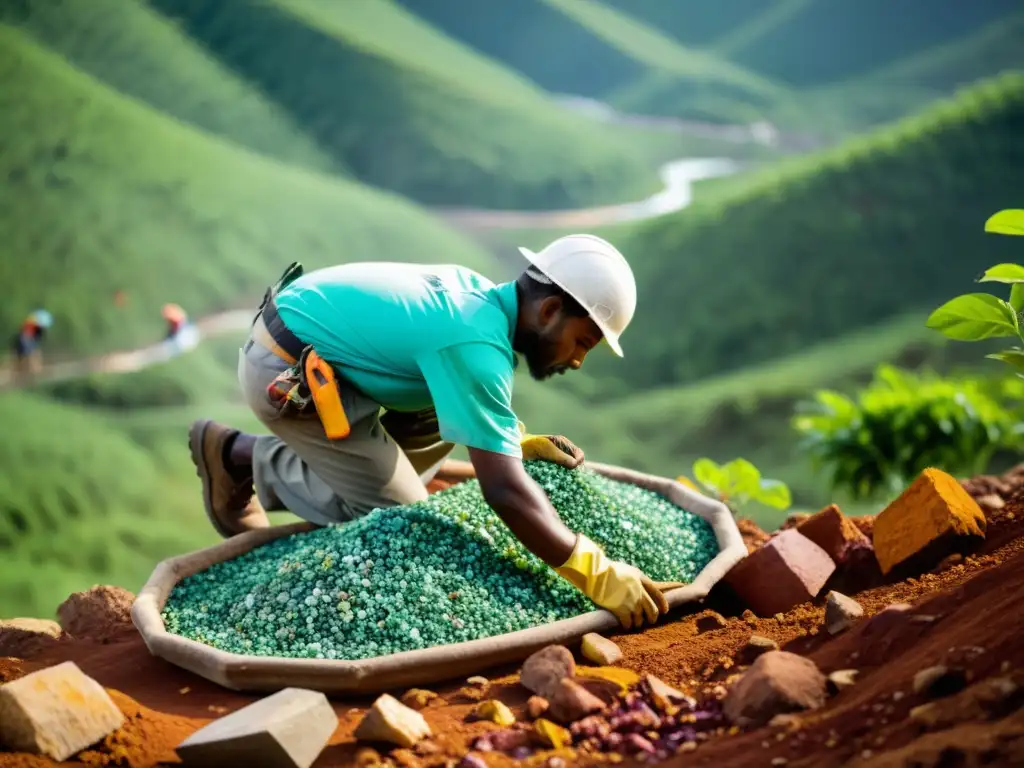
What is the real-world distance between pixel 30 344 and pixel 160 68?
316cm

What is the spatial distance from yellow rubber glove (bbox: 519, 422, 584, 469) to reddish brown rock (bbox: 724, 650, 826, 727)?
988 millimetres

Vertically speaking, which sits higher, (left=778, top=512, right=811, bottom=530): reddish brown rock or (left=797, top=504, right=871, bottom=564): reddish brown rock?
(left=797, top=504, right=871, bottom=564): reddish brown rock

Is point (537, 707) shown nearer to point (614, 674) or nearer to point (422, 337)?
point (614, 674)

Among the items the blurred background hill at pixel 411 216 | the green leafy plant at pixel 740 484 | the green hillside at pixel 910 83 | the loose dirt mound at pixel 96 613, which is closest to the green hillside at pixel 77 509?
the blurred background hill at pixel 411 216

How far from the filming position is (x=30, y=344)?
5418mm

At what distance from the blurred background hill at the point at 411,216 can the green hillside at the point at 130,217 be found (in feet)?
0.06

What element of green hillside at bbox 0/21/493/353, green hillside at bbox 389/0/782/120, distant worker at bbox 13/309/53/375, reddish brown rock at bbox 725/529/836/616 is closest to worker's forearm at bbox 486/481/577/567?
reddish brown rock at bbox 725/529/836/616

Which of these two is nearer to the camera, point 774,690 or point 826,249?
point 774,690

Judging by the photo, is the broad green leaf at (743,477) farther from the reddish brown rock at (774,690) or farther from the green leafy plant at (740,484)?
the reddish brown rock at (774,690)

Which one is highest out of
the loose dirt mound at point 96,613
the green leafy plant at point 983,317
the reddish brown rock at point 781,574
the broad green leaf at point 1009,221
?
the broad green leaf at point 1009,221

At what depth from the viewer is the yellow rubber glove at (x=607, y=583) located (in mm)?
2465

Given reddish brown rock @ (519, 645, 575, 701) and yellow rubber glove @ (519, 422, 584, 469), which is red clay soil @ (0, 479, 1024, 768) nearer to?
reddish brown rock @ (519, 645, 575, 701)

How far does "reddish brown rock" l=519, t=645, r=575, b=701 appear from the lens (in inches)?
85.0

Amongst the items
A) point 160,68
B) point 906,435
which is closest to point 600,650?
point 906,435
